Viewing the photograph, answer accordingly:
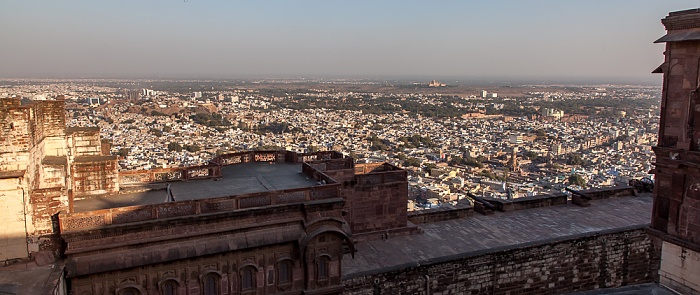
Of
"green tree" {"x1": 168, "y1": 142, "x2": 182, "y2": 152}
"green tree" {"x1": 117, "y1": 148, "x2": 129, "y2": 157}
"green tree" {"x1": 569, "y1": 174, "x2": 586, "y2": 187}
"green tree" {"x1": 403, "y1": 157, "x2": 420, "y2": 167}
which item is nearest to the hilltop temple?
"green tree" {"x1": 569, "y1": 174, "x2": 586, "y2": 187}

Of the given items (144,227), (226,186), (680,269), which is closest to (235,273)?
(144,227)

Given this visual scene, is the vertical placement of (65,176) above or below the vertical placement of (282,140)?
above

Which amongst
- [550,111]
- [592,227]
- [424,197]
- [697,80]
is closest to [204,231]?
[697,80]

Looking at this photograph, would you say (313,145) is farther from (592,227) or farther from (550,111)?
(550,111)

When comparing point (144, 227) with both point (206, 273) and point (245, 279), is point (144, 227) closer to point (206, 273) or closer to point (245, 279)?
point (206, 273)

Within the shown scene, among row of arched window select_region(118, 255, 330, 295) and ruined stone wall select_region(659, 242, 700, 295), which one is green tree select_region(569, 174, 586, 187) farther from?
ruined stone wall select_region(659, 242, 700, 295)

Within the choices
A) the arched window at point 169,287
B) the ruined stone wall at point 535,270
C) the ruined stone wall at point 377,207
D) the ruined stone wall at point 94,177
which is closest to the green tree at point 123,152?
the ruined stone wall at point 94,177
